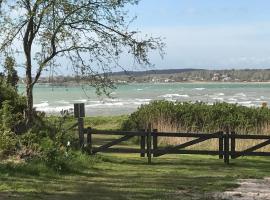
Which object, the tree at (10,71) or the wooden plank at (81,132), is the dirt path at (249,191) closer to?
the wooden plank at (81,132)

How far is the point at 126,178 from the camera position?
13.2 meters

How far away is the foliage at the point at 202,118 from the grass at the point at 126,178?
6.63m

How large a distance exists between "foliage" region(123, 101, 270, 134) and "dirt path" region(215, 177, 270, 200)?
11438mm

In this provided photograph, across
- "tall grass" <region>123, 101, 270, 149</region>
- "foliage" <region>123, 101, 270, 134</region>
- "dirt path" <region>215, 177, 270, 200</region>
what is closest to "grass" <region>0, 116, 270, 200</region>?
"dirt path" <region>215, 177, 270, 200</region>

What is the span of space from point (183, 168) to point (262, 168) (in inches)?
89.6

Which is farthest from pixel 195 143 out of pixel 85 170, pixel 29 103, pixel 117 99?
pixel 117 99

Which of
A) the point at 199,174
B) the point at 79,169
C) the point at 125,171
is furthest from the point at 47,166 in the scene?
the point at 199,174

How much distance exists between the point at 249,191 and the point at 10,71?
30.7ft

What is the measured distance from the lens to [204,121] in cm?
2556

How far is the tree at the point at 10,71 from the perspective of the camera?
16.9 meters

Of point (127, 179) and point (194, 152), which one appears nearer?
point (127, 179)

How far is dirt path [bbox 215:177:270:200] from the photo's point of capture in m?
10.4

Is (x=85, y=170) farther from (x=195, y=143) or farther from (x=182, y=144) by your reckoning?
(x=195, y=143)

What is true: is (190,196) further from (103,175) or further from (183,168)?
(183,168)
